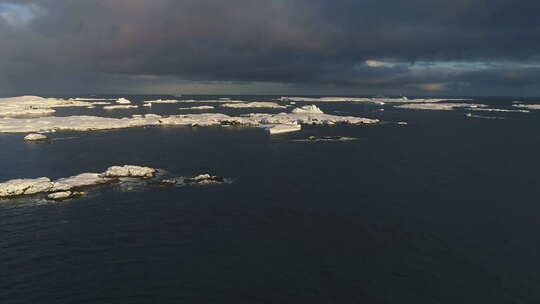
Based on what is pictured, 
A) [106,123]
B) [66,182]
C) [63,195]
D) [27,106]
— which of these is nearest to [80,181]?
[66,182]

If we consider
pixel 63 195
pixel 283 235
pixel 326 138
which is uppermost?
pixel 326 138

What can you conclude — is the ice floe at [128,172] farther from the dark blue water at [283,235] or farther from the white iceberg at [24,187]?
the white iceberg at [24,187]

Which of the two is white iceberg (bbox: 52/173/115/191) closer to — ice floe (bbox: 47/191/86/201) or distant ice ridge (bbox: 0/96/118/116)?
ice floe (bbox: 47/191/86/201)

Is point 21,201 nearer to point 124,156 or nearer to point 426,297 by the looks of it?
point 124,156

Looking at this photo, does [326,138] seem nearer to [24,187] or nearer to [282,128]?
[282,128]

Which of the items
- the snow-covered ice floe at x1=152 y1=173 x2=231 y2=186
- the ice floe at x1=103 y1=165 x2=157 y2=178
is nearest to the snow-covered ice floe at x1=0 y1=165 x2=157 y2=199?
the ice floe at x1=103 y1=165 x2=157 y2=178
